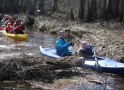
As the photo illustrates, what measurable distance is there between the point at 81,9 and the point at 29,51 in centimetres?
915

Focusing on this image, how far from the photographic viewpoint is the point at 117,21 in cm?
1930

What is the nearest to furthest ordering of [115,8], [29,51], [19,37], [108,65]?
1. [108,65]
2. [29,51]
3. [19,37]
4. [115,8]

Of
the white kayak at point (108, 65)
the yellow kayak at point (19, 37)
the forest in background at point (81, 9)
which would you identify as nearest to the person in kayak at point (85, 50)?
the white kayak at point (108, 65)

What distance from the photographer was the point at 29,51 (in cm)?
1328

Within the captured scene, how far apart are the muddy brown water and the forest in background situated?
3.71 meters

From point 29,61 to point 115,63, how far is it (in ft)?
9.03

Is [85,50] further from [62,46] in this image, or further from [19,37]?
[19,37]

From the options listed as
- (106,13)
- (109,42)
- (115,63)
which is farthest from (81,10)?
(115,63)

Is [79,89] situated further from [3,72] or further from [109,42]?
[109,42]

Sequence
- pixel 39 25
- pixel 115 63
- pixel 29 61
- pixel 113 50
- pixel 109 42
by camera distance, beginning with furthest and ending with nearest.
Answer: pixel 39 25
pixel 109 42
pixel 113 50
pixel 115 63
pixel 29 61

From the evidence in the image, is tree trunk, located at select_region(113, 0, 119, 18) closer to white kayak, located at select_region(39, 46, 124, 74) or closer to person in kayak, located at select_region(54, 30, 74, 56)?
person in kayak, located at select_region(54, 30, 74, 56)

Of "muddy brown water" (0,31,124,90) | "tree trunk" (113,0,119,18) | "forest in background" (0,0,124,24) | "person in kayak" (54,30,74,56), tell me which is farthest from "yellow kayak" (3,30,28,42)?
"tree trunk" (113,0,119,18)

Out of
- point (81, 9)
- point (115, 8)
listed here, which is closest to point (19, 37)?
point (81, 9)

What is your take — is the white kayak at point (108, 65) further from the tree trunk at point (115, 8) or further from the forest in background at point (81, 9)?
the tree trunk at point (115, 8)
